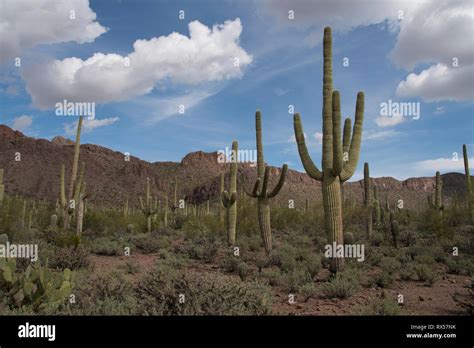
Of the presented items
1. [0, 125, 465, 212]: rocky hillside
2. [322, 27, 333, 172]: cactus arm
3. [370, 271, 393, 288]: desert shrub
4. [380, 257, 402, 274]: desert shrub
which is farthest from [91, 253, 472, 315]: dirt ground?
[0, 125, 465, 212]: rocky hillside

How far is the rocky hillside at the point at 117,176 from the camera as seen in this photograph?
219ft

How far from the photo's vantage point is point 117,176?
80.0 metres

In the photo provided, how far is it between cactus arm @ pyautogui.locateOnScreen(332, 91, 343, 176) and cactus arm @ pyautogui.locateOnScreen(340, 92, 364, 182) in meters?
0.44

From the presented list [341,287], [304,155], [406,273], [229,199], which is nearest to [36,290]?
[341,287]

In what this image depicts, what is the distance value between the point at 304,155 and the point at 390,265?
12.6 ft

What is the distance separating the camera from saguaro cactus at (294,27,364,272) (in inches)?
389

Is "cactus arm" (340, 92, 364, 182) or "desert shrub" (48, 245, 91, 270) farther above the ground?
"cactus arm" (340, 92, 364, 182)

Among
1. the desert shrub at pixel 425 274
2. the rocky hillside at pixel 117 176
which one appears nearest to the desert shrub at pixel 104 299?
the desert shrub at pixel 425 274

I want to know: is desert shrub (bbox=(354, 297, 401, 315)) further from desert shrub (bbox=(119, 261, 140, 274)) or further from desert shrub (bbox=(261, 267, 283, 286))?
desert shrub (bbox=(119, 261, 140, 274))

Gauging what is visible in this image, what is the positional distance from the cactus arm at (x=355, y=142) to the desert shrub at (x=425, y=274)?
9.63 ft

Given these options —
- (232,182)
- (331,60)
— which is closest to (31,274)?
(331,60)

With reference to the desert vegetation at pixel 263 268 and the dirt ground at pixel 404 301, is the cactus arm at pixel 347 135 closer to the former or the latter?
the desert vegetation at pixel 263 268
